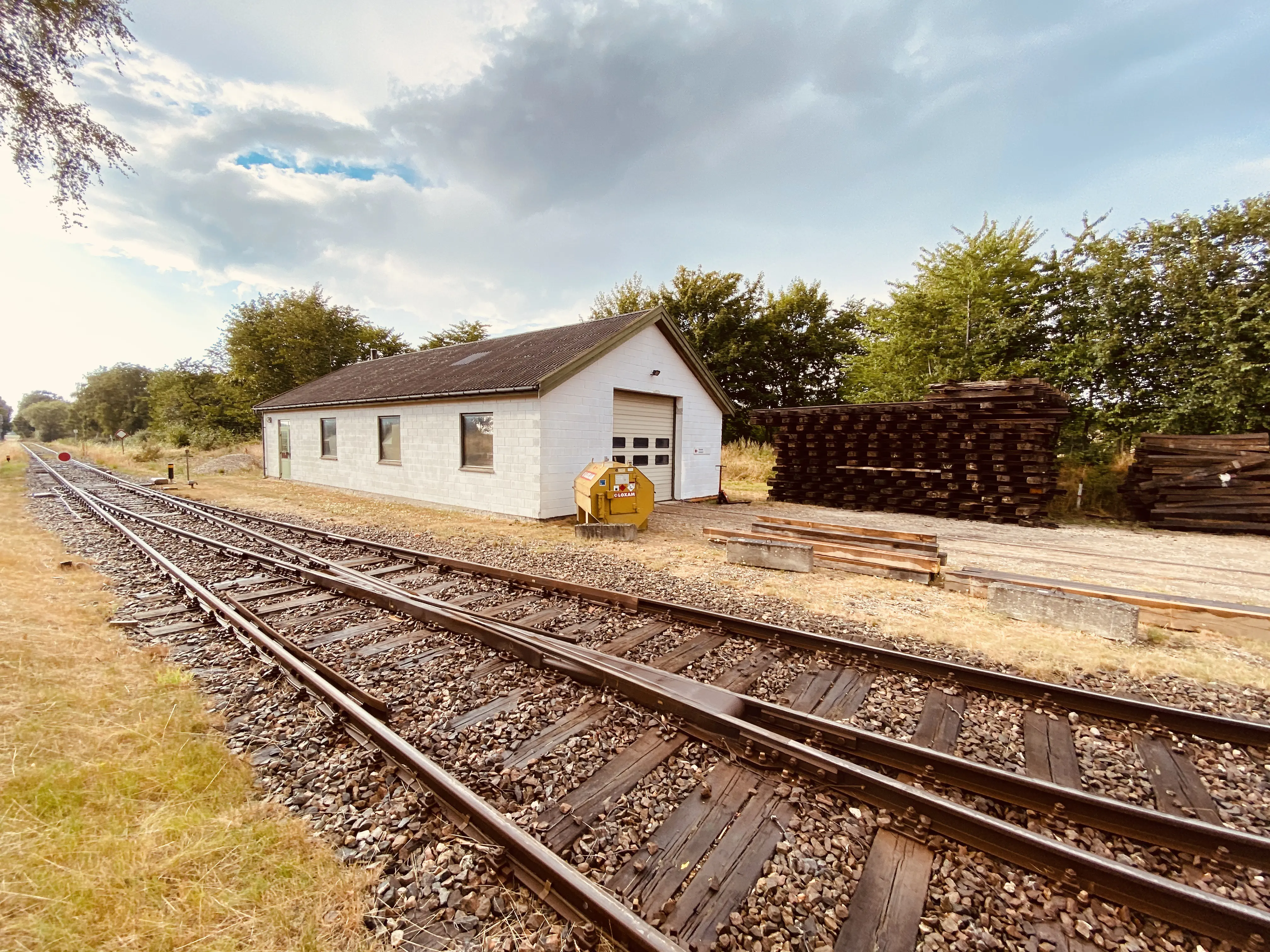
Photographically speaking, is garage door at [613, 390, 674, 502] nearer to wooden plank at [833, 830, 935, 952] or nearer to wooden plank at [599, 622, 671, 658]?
wooden plank at [599, 622, 671, 658]

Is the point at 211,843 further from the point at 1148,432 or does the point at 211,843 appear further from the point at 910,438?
the point at 1148,432

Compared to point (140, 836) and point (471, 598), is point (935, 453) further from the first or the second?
point (140, 836)

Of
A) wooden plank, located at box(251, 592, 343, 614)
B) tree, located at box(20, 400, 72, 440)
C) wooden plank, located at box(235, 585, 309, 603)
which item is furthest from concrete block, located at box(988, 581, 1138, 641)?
tree, located at box(20, 400, 72, 440)

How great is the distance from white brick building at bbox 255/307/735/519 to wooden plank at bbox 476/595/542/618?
18.3 feet

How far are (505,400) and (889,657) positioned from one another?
32.3 ft

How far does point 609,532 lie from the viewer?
978 cm

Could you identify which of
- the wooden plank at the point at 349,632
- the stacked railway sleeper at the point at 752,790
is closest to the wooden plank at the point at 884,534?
the stacked railway sleeper at the point at 752,790

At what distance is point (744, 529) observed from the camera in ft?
34.6

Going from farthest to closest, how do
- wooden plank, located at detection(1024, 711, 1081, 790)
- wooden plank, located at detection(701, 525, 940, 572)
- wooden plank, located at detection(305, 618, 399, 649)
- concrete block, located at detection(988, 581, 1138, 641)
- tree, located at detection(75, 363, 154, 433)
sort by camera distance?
tree, located at detection(75, 363, 154, 433)
wooden plank, located at detection(701, 525, 940, 572)
concrete block, located at detection(988, 581, 1138, 641)
wooden plank, located at detection(305, 618, 399, 649)
wooden plank, located at detection(1024, 711, 1081, 790)

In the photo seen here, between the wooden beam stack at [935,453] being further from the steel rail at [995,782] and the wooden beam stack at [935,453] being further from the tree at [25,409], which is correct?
the tree at [25,409]

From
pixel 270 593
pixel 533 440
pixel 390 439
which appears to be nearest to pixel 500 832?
pixel 270 593

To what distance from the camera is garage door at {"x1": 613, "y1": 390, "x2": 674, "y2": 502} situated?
45.3 ft

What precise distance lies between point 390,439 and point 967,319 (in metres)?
20.9

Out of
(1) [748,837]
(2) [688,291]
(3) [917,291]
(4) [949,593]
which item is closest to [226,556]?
(1) [748,837]
